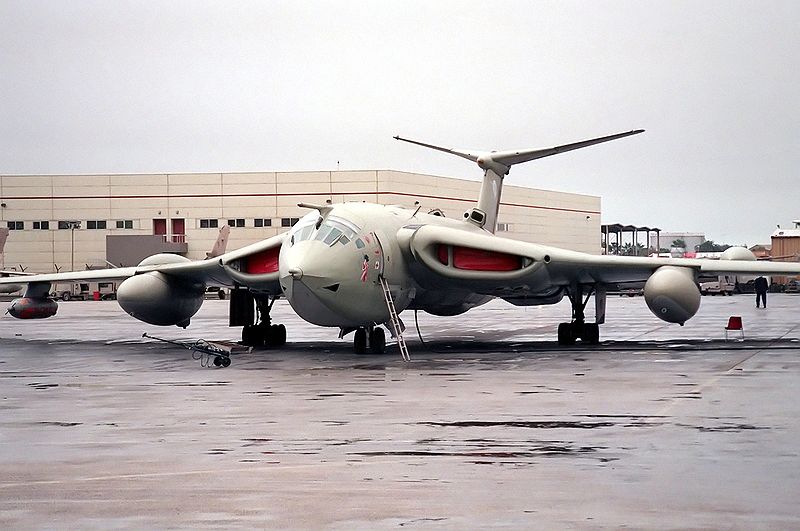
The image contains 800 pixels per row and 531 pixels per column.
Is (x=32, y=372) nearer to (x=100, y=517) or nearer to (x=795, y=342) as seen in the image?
(x=100, y=517)

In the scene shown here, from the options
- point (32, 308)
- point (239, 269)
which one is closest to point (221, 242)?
point (32, 308)

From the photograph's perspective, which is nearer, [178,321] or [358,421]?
[358,421]

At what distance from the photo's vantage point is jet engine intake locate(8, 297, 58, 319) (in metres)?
28.8

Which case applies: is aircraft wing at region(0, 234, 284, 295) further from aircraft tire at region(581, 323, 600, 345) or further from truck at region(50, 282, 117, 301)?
truck at region(50, 282, 117, 301)

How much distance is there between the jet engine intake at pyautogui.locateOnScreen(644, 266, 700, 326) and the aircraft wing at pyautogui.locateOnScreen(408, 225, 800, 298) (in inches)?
33.1

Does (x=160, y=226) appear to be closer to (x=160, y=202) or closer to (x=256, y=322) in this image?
(x=160, y=202)

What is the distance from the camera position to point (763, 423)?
11688 mm

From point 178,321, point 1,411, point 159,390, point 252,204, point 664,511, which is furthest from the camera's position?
point 252,204

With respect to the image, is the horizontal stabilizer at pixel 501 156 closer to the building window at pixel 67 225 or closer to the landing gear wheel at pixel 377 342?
the landing gear wheel at pixel 377 342

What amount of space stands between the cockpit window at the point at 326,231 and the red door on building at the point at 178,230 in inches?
2276

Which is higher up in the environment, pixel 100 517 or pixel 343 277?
pixel 343 277

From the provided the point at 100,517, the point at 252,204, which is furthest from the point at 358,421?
the point at 252,204

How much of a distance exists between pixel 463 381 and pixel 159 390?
175 inches

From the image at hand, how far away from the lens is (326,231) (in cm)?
2141
